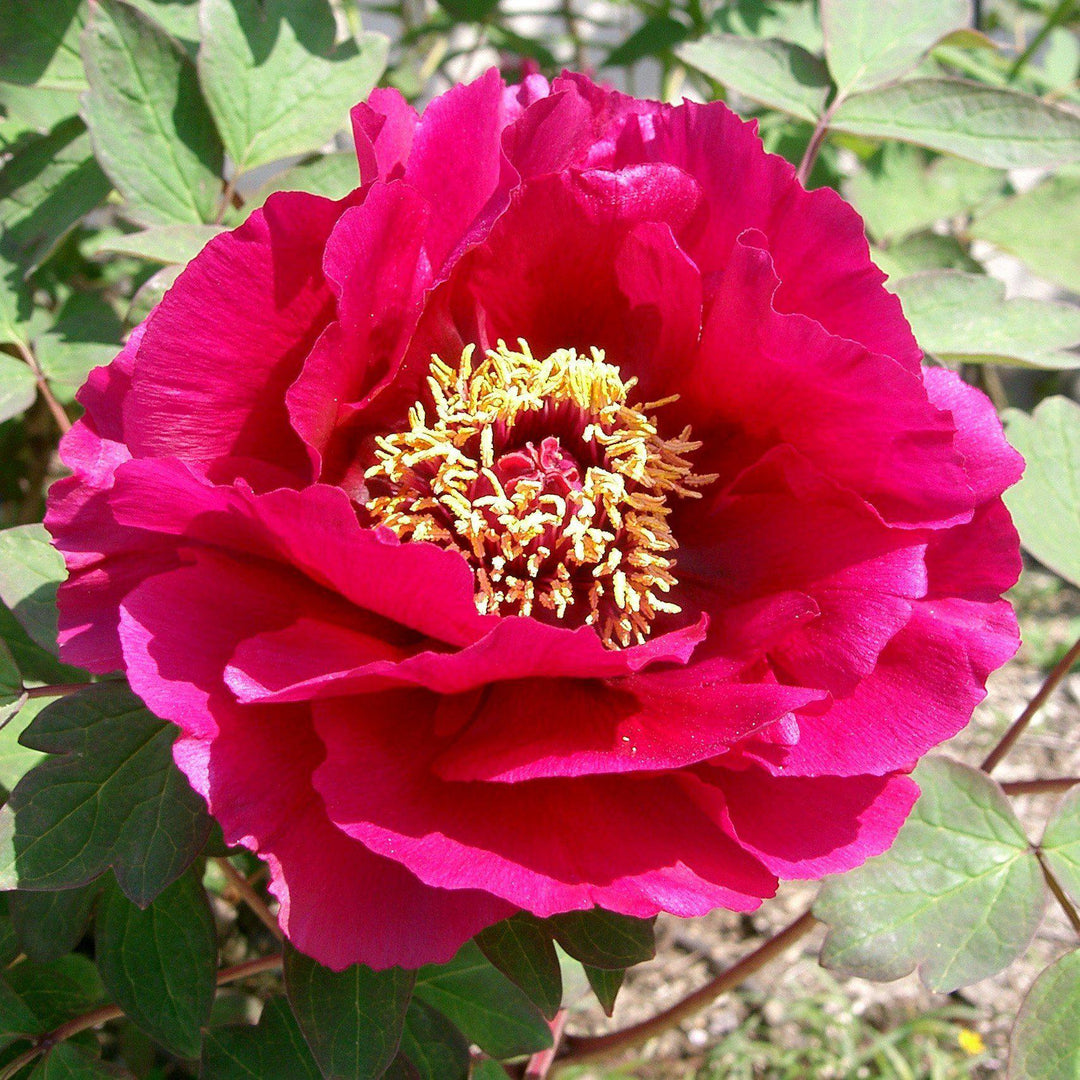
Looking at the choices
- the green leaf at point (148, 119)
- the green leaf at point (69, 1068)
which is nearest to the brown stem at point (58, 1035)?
the green leaf at point (69, 1068)

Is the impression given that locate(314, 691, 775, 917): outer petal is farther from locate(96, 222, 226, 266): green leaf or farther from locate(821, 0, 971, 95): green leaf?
locate(821, 0, 971, 95): green leaf

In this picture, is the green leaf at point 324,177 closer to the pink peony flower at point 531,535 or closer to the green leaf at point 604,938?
the pink peony flower at point 531,535

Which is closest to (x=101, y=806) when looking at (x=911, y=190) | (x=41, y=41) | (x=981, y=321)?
(x=41, y=41)

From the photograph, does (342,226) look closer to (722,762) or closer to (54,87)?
(722,762)

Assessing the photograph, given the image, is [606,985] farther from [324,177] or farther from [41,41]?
[41,41]

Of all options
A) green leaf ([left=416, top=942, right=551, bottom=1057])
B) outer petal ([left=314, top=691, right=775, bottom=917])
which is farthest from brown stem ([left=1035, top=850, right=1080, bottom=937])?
green leaf ([left=416, top=942, right=551, bottom=1057])
